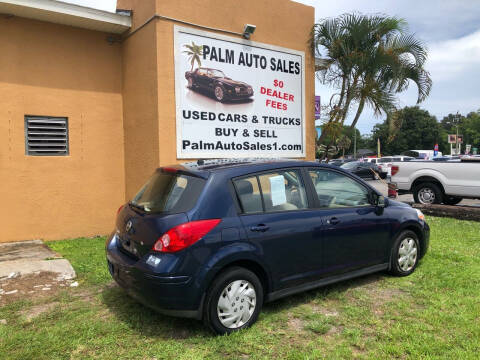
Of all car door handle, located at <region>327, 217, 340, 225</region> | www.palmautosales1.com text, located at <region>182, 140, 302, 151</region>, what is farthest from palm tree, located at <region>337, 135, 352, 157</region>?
car door handle, located at <region>327, 217, 340, 225</region>

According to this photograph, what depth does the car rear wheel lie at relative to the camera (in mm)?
7680

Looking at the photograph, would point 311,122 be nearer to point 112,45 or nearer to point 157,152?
point 157,152

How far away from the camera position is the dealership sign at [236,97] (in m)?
7.33

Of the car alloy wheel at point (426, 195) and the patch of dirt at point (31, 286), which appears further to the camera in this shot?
the car alloy wheel at point (426, 195)

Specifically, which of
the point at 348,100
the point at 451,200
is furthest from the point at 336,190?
the point at 451,200

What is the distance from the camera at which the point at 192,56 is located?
7.37 m

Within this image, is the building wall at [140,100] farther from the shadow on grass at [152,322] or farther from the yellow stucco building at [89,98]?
the shadow on grass at [152,322]

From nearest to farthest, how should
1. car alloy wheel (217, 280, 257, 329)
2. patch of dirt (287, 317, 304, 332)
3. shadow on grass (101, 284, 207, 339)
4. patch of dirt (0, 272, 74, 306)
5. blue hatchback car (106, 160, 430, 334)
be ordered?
1. blue hatchback car (106, 160, 430, 334)
2. car alloy wheel (217, 280, 257, 329)
3. shadow on grass (101, 284, 207, 339)
4. patch of dirt (287, 317, 304, 332)
5. patch of dirt (0, 272, 74, 306)

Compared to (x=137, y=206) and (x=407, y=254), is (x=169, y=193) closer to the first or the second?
(x=137, y=206)

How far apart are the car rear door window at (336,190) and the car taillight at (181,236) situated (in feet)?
4.80

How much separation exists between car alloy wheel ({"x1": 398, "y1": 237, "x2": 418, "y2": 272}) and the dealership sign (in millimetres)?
3849

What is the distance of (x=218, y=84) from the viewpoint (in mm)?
7703

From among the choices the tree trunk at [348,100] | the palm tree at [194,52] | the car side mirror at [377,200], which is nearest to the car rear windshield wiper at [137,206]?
the car side mirror at [377,200]

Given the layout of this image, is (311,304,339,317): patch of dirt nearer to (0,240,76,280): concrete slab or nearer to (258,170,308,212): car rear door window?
(258,170,308,212): car rear door window
